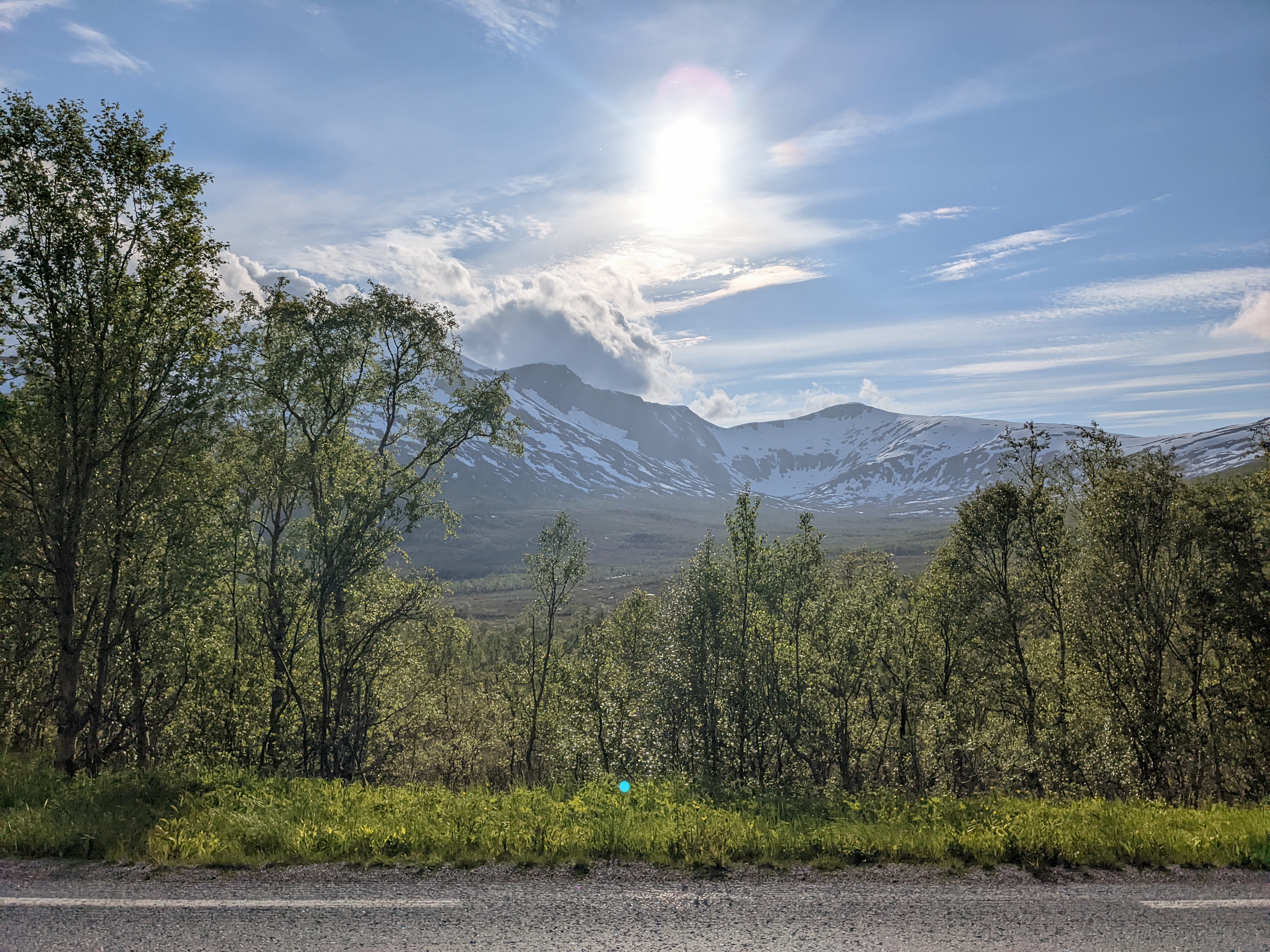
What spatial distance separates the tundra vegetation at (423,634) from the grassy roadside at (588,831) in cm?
6

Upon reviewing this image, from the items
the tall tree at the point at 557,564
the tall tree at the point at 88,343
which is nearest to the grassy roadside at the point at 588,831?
the tall tree at the point at 88,343

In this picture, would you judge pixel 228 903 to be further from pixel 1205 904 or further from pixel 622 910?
A: pixel 1205 904

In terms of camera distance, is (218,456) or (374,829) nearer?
(374,829)

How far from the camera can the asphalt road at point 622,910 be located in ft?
22.7

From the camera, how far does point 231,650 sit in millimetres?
22688

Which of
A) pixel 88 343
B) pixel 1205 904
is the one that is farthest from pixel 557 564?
pixel 1205 904

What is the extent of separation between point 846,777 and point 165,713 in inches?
1141

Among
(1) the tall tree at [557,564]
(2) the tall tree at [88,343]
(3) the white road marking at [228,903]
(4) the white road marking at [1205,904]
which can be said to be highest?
(2) the tall tree at [88,343]

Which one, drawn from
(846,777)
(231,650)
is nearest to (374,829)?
(231,650)

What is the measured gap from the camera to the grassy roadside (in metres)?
9.10

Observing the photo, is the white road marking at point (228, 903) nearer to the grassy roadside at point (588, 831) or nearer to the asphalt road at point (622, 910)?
the asphalt road at point (622, 910)

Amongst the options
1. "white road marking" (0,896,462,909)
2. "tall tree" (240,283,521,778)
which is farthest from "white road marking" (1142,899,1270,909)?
"tall tree" (240,283,521,778)

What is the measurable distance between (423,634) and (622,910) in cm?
1776

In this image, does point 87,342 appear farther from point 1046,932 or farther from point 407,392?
point 1046,932
